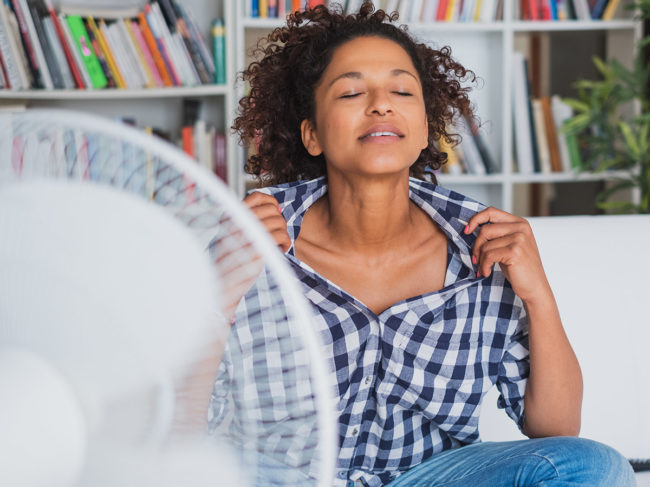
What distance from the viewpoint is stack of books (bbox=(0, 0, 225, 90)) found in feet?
8.40

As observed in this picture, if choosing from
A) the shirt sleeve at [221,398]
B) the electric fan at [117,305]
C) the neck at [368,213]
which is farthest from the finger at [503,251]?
the electric fan at [117,305]

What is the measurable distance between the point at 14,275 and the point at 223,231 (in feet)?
0.45

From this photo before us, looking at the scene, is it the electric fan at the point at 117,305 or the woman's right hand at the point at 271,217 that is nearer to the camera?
the electric fan at the point at 117,305

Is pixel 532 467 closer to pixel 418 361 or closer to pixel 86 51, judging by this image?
pixel 418 361

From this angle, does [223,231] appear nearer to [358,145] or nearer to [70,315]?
[70,315]

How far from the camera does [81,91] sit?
2.61 metres

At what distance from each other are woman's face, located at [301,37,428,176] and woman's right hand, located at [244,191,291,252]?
21 cm

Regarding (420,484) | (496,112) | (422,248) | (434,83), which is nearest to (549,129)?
(496,112)

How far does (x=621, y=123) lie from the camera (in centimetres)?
252

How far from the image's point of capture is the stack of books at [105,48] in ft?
8.40

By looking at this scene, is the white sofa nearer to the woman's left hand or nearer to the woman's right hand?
the woman's left hand

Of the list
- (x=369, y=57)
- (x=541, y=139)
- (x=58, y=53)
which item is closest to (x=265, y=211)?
(x=369, y=57)

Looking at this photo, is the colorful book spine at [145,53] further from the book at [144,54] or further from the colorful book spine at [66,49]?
the colorful book spine at [66,49]

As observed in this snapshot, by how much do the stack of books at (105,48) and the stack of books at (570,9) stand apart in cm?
109
